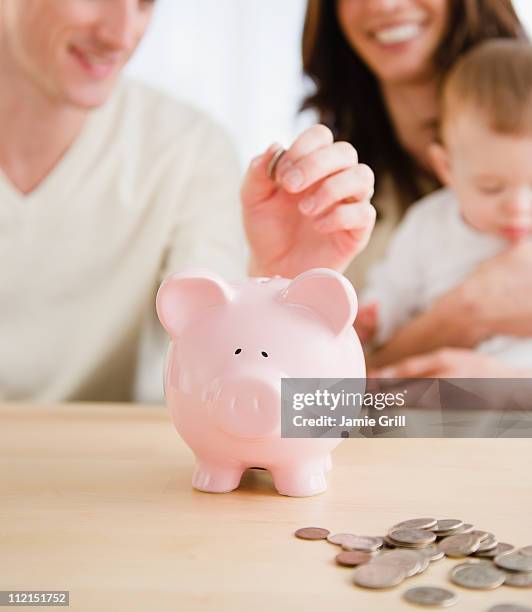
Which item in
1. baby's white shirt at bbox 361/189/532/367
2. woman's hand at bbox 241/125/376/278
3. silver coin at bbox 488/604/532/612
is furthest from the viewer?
baby's white shirt at bbox 361/189/532/367

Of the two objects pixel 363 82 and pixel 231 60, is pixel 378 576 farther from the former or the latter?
pixel 231 60

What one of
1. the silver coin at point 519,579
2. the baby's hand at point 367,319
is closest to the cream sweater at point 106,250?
the baby's hand at point 367,319

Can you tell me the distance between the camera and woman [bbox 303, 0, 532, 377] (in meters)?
1.58

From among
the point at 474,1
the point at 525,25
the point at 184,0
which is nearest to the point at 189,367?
the point at 474,1

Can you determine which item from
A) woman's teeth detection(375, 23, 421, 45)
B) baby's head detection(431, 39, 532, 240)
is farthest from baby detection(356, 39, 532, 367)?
woman's teeth detection(375, 23, 421, 45)

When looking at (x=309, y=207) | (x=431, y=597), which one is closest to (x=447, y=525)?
(x=431, y=597)

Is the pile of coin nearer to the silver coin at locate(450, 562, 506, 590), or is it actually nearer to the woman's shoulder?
the silver coin at locate(450, 562, 506, 590)

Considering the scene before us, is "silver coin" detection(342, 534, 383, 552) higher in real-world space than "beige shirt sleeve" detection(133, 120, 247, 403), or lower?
lower

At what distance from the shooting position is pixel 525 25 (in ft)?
6.09

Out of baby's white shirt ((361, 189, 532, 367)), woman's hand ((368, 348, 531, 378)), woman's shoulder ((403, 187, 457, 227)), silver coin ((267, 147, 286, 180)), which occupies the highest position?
woman's shoulder ((403, 187, 457, 227))

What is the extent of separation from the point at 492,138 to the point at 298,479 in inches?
41.3

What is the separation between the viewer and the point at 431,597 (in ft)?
1.50

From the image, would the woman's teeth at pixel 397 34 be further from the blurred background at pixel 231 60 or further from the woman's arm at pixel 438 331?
the woman's arm at pixel 438 331

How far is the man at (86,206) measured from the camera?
4.90ft
